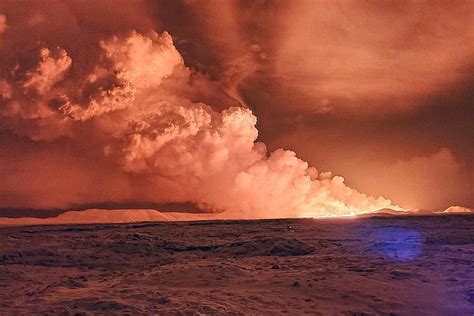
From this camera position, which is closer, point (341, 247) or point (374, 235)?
point (341, 247)

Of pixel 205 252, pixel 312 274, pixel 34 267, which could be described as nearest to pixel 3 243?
pixel 34 267

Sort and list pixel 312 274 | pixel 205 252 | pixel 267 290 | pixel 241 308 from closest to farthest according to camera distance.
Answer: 1. pixel 241 308
2. pixel 267 290
3. pixel 312 274
4. pixel 205 252

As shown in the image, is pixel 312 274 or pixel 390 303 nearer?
pixel 390 303

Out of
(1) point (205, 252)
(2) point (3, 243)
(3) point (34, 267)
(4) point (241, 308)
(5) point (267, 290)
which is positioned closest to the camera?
(4) point (241, 308)

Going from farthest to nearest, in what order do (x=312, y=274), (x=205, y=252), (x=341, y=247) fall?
(x=205, y=252) < (x=341, y=247) < (x=312, y=274)

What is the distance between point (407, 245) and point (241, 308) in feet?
36.8

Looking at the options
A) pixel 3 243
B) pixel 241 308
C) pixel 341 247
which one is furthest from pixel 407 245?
pixel 3 243

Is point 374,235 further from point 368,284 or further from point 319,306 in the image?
point 319,306

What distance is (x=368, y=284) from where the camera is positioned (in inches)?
432

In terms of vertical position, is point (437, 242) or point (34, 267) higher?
point (437, 242)

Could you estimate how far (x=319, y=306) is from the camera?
942 centimetres

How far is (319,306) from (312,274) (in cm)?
291

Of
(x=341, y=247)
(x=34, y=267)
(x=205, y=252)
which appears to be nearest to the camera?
(x=34, y=267)

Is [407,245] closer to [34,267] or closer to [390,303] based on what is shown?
[390,303]
